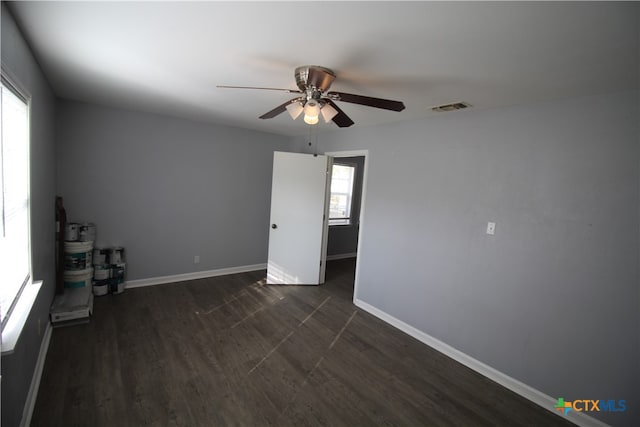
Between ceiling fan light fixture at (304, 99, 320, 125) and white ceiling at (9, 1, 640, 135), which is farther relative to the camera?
ceiling fan light fixture at (304, 99, 320, 125)

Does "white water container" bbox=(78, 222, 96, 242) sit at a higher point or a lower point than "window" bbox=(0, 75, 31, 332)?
lower

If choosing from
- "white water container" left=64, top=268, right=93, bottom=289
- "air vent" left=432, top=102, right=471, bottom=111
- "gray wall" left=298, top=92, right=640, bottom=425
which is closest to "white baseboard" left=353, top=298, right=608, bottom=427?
"gray wall" left=298, top=92, right=640, bottom=425

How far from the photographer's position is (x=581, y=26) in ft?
4.18

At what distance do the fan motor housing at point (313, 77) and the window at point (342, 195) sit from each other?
4057 mm

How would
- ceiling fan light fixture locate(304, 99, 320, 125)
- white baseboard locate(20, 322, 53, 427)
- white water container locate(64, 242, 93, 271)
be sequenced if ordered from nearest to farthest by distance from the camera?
white baseboard locate(20, 322, 53, 427) → ceiling fan light fixture locate(304, 99, 320, 125) → white water container locate(64, 242, 93, 271)

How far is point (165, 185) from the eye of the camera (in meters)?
3.96

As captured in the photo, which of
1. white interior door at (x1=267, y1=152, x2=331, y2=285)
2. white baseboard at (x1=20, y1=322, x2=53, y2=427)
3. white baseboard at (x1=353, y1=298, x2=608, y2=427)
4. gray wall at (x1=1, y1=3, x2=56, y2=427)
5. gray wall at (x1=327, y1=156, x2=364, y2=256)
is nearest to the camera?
gray wall at (x1=1, y1=3, x2=56, y2=427)

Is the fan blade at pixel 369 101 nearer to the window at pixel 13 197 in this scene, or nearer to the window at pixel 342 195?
the window at pixel 13 197

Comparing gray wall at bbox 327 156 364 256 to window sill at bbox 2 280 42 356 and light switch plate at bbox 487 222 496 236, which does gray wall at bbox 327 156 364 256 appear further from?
window sill at bbox 2 280 42 356

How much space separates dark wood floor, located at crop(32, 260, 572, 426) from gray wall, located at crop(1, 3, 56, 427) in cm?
33

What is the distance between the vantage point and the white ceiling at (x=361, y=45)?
127cm

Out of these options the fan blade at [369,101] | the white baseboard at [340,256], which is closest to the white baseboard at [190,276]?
the white baseboard at [340,256]

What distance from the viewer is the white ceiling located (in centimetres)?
127

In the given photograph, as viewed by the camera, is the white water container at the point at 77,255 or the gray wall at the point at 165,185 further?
the gray wall at the point at 165,185
